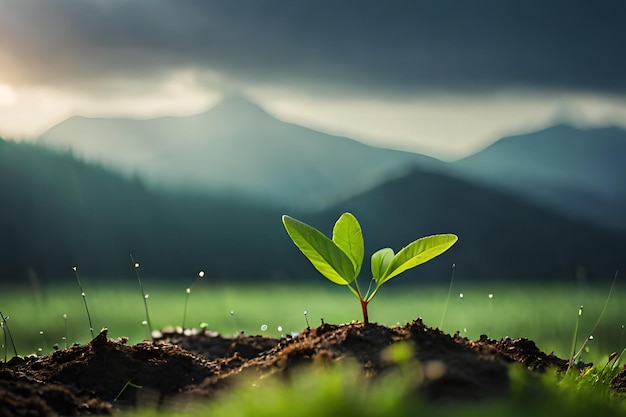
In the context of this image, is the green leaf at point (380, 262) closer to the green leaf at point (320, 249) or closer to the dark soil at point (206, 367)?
the green leaf at point (320, 249)

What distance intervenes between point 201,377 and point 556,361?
2.25 metres

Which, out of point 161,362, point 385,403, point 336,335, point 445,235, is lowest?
point 161,362

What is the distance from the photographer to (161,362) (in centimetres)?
406

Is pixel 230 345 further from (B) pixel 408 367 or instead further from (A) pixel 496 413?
(A) pixel 496 413

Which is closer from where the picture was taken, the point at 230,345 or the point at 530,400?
the point at 530,400

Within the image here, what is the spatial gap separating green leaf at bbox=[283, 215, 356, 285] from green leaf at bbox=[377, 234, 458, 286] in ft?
0.77

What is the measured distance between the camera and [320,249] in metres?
3.79

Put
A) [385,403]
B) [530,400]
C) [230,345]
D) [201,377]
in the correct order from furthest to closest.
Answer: [230,345] → [201,377] → [530,400] → [385,403]

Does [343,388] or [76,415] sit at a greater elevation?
[343,388]

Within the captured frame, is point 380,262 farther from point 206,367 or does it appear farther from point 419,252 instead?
point 206,367

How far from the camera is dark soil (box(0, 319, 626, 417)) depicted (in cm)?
304

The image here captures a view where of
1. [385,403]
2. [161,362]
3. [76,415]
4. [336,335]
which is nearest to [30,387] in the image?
[76,415]

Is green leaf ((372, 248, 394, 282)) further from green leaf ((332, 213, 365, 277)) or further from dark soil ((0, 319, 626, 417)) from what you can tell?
dark soil ((0, 319, 626, 417))

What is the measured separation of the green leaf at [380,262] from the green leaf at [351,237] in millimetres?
123
